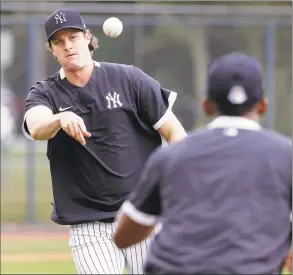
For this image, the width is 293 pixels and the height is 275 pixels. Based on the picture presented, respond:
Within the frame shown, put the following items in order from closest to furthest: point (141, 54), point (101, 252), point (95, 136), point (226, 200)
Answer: point (226, 200), point (101, 252), point (95, 136), point (141, 54)

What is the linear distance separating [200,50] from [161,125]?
1154 cm

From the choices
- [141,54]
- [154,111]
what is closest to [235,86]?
[154,111]

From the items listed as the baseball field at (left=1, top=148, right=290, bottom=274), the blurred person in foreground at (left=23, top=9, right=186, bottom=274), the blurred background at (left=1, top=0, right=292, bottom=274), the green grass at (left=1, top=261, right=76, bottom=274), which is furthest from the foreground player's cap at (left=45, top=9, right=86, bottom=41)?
the blurred background at (left=1, top=0, right=292, bottom=274)

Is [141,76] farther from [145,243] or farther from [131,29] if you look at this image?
[131,29]

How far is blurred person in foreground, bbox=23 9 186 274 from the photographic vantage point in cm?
549

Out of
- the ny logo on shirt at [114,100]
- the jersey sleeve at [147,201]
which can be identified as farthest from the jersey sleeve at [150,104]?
the jersey sleeve at [147,201]

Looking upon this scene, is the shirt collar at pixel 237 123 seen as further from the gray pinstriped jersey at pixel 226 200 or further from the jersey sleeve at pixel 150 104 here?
the jersey sleeve at pixel 150 104

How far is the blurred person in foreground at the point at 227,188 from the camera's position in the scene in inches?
131

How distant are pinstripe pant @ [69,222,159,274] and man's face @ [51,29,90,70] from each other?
98cm

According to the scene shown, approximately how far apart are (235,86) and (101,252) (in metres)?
2.26

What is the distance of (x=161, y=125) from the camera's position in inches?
224

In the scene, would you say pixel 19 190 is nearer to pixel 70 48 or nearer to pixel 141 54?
pixel 141 54

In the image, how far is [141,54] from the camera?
16.8m

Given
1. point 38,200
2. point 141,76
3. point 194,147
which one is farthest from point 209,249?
point 38,200
